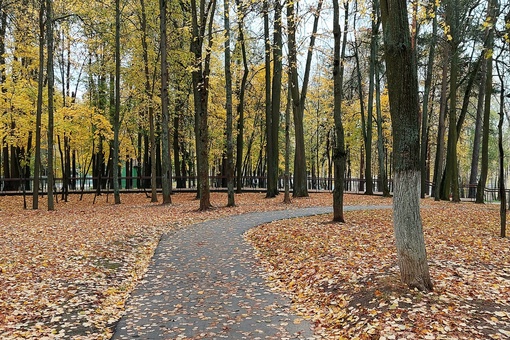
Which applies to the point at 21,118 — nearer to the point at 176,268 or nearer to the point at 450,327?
the point at 176,268

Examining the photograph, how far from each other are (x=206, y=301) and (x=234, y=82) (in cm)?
2551

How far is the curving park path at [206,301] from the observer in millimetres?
4652

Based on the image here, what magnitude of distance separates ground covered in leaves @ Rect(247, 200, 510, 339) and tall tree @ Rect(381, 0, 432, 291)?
0.37 metres

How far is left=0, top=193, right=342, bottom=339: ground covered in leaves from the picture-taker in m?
4.93

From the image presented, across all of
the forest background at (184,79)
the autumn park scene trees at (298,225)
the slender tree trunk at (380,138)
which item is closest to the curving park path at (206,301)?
the autumn park scene trees at (298,225)

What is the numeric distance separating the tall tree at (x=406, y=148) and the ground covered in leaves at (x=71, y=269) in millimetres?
3930

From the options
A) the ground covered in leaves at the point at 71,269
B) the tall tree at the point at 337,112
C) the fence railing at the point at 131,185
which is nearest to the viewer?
the ground covered in leaves at the point at 71,269

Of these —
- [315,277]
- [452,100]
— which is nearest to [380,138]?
[452,100]

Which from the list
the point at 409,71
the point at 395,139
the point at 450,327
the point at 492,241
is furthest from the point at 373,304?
the point at 492,241

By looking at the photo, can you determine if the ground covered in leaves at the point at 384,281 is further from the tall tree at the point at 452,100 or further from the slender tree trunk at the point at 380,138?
the slender tree trunk at the point at 380,138

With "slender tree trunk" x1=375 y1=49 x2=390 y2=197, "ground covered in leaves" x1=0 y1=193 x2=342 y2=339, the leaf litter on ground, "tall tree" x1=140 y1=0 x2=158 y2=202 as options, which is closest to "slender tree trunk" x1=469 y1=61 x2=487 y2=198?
"slender tree trunk" x1=375 y1=49 x2=390 y2=197

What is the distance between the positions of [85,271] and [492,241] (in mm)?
8956

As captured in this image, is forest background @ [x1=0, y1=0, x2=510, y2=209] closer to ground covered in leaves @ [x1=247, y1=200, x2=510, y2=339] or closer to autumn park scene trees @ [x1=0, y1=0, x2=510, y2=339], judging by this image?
autumn park scene trees @ [x1=0, y1=0, x2=510, y2=339]

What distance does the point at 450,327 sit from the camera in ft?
13.1
